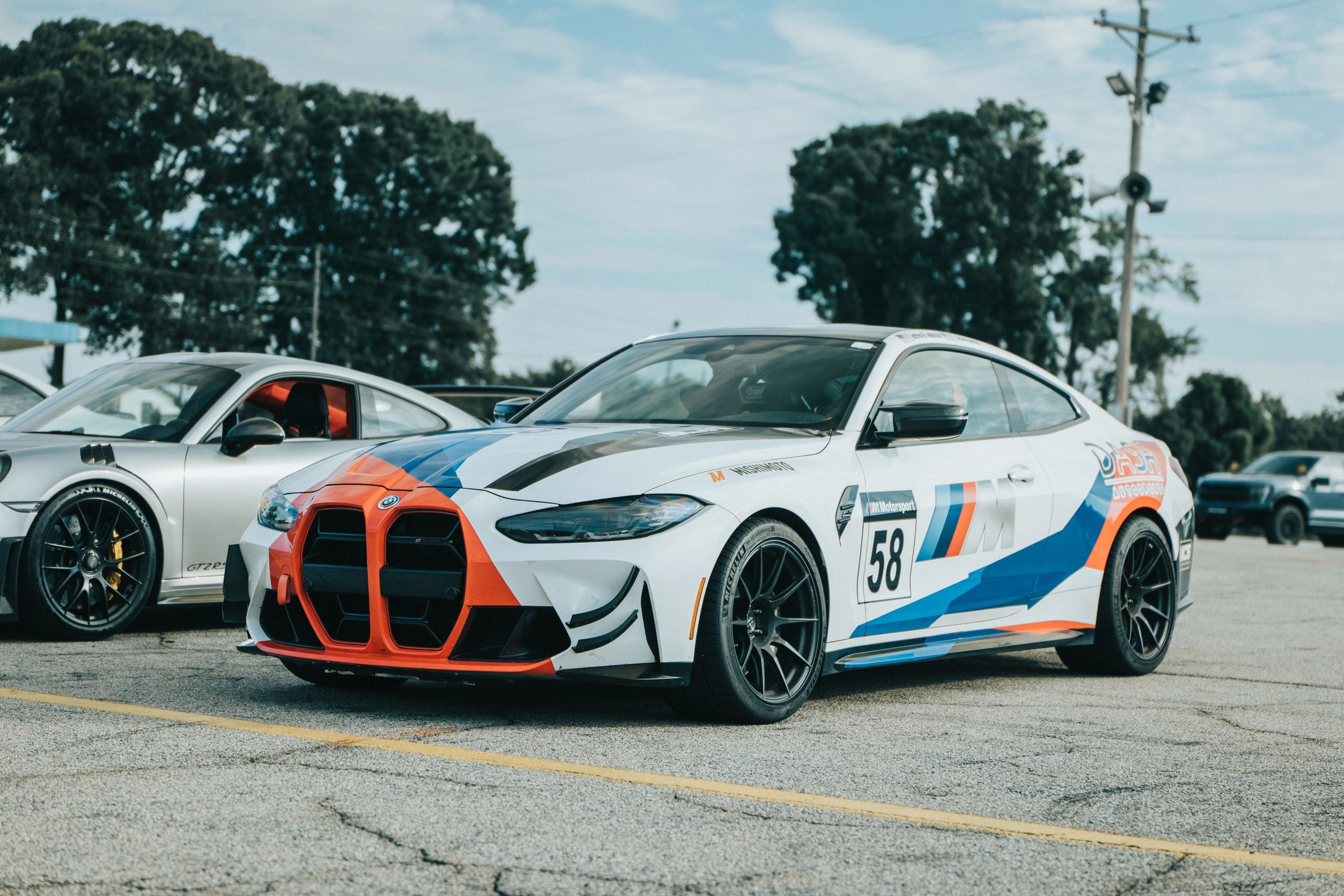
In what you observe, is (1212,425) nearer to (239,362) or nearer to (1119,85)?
(1119,85)

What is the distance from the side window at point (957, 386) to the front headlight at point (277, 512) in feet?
7.47

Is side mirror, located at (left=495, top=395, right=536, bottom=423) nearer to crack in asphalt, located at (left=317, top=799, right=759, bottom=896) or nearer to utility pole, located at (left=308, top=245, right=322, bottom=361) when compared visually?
crack in asphalt, located at (left=317, top=799, right=759, bottom=896)

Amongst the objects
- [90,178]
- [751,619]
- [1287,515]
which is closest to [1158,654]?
[751,619]

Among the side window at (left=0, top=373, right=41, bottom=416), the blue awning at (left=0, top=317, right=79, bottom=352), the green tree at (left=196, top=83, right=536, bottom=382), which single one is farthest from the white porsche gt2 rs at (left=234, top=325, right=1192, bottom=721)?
the green tree at (left=196, top=83, right=536, bottom=382)

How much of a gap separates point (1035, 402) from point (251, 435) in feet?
12.4

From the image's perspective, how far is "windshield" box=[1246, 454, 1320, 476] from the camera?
2816cm

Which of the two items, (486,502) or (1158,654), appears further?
(1158,654)

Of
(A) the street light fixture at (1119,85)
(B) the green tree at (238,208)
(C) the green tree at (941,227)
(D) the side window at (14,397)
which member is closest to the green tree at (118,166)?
(B) the green tree at (238,208)

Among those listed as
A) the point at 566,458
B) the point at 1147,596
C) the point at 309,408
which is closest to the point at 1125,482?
the point at 1147,596

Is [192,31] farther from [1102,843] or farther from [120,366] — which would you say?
[1102,843]

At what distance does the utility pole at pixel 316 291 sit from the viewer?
176ft

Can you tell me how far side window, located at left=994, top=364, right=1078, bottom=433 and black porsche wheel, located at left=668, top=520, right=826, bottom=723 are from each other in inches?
73.7

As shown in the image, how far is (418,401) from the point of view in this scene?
9008 millimetres

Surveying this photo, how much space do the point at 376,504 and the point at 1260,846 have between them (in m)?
2.85
